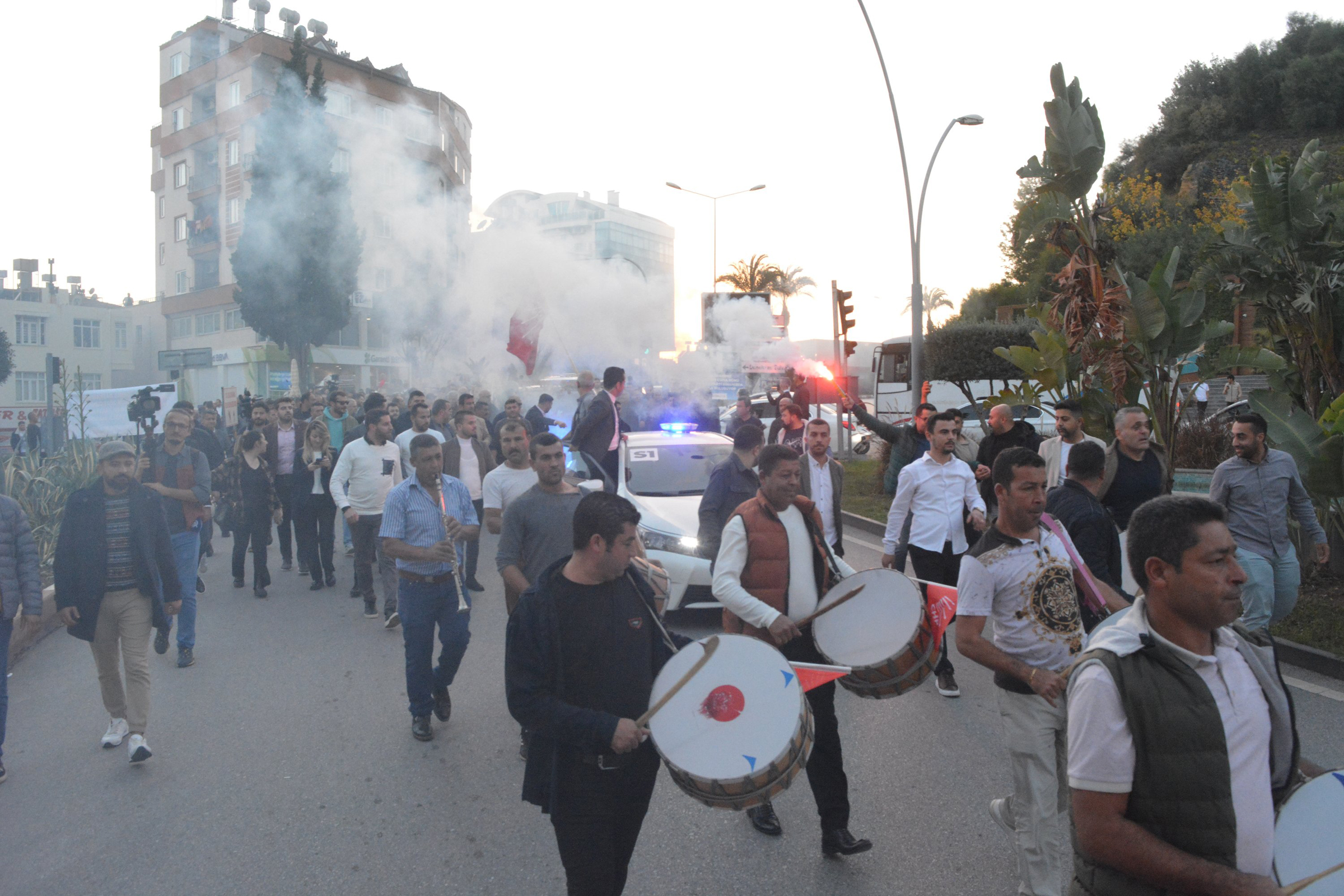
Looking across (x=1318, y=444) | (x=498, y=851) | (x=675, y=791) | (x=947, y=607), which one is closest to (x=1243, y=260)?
(x=1318, y=444)

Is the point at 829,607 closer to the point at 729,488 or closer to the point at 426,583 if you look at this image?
the point at 729,488

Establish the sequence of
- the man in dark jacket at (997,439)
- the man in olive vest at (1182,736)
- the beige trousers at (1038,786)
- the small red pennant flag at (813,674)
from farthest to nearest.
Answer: the man in dark jacket at (997,439) < the beige trousers at (1038,786) < the small red pennant flag at (813,674) < the man in olive vest at (1182,736)

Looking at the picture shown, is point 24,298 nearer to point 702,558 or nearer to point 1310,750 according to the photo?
point 702,558

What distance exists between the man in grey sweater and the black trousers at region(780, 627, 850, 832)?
3.20 meters

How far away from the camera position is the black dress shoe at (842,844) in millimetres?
3824

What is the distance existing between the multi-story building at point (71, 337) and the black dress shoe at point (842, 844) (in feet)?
174

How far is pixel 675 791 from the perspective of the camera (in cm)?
470

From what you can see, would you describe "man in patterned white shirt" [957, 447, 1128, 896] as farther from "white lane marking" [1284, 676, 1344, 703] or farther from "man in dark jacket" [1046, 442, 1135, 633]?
"white lane marking" [1284, 676, 1344, 703]

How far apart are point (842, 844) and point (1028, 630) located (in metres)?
1.24

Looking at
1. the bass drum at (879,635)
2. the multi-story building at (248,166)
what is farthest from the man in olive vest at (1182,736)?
the multi-story building at (248,166)

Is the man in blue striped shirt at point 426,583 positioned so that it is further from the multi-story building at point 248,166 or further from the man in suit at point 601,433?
the multi-story building at point 248,166

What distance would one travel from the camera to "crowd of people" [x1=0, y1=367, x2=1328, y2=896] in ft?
6.08

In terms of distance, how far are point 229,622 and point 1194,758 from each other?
8.31 m

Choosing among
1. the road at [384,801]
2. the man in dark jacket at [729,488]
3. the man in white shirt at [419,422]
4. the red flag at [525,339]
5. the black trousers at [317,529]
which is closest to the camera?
the road at [384,801]
